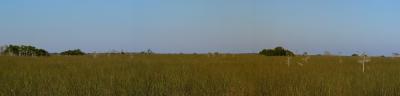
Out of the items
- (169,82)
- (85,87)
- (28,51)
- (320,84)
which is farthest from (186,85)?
(28,51)

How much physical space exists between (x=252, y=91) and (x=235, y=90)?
0.29 metres

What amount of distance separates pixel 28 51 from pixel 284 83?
2703 cm

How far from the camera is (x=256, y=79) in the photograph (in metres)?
11.1

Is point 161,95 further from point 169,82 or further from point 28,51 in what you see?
point 28,51

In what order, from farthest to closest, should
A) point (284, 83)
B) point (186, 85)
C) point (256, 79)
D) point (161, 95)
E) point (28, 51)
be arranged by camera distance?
point (28, 51) < point (256, 79) < point (284, 83) < point (186, 85) < point (161, 95)

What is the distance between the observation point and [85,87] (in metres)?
8.88

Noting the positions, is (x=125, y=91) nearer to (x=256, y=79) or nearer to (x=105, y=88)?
(x=105, y=88)

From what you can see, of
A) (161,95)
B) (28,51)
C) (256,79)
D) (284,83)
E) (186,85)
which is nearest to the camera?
(161,95)

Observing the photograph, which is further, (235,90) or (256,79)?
(256,79)

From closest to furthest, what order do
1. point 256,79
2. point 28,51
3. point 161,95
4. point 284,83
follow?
point 161,95
point 284,83
point 256,79
point 28,51

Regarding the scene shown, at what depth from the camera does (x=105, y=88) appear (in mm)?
8648

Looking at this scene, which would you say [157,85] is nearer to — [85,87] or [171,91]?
[171,91]

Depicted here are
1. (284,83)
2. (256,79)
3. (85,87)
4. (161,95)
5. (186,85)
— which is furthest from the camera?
(256,79)

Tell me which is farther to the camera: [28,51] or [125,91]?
[28,51]
